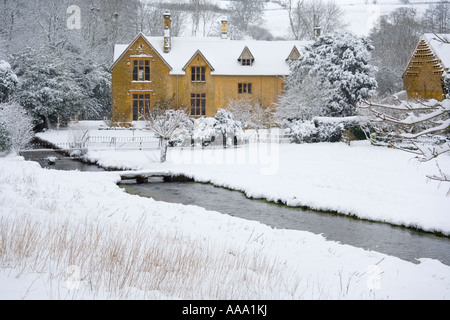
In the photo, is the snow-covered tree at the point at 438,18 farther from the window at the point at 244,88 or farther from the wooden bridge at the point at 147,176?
the wooden bridge at the point at 147,176

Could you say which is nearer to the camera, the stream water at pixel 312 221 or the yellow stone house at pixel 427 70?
the stream water at pixel 312 221

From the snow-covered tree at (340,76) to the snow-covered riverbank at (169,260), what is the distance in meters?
22.1

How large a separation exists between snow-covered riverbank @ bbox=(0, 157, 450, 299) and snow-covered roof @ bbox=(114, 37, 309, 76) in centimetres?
2821

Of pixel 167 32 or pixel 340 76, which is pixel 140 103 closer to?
pixel 167 32

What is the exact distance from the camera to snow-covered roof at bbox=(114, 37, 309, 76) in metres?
39.5

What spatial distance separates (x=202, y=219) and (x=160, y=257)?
5.63 metres

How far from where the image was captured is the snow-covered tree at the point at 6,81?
2894 centimetres

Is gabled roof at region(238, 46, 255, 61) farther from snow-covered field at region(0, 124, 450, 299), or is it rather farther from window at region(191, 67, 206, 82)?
snow-covered field at region(0, 124, 450, 299)

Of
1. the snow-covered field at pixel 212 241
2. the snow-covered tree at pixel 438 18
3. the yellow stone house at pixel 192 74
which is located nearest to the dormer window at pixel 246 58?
the yellow stone house at pixel 192 74

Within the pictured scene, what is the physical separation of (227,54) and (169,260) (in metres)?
36.2

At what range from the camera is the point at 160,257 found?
6660 millimetres

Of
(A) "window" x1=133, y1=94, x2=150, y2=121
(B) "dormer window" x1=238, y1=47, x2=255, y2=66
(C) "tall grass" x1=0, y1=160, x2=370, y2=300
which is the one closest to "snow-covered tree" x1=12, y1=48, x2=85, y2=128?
(A) "window" x1=133, y1=94, x2=150, y2=121

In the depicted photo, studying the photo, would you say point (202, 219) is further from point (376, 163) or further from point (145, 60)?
point (145, 60)
